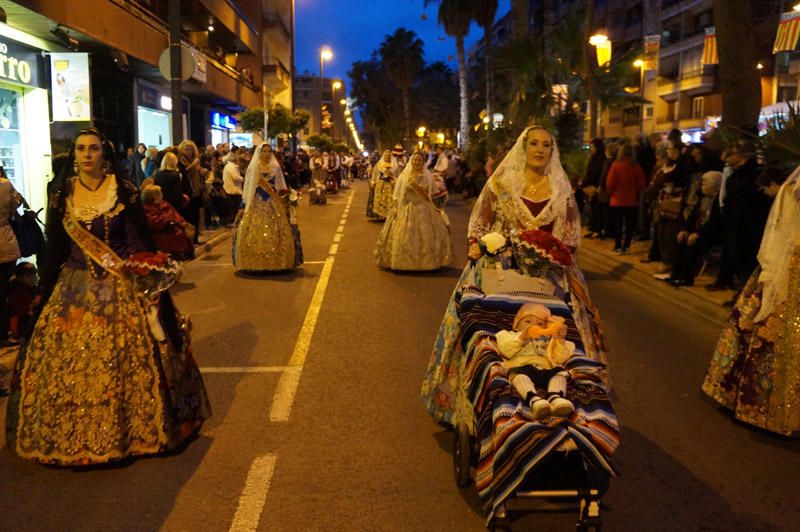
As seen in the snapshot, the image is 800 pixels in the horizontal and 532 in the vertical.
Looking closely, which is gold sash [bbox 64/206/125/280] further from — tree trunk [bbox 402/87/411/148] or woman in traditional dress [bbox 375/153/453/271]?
tree trunk [bbox 402/87/411/148]

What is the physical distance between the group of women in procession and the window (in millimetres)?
43295

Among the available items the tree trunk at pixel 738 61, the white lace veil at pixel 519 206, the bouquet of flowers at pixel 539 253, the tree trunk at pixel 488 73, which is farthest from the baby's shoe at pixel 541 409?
the tree trunk at pixel 488 73

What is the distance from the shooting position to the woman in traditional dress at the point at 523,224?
4.89 meters

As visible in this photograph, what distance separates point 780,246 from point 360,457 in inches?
126

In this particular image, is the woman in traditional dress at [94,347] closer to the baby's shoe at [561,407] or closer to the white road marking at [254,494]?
the white road marking at [254,494]

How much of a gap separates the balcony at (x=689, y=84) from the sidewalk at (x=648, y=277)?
31103mm

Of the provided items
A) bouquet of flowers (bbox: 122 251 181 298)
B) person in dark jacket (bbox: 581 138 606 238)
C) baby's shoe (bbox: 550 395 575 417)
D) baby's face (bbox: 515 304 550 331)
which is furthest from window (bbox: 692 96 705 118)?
baby's shoe (bbox: 550 395 575 417)

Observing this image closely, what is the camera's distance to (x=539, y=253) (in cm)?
465

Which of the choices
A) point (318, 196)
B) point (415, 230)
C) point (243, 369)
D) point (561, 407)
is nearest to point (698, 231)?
point (415, 230)

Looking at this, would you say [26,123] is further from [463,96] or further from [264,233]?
[463,96]

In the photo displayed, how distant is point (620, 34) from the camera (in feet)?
177

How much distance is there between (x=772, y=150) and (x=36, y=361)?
7048 mm

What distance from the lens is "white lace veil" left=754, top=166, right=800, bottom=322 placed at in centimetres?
542

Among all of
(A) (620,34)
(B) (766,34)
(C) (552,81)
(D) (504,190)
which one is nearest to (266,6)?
(A) (620,34)
